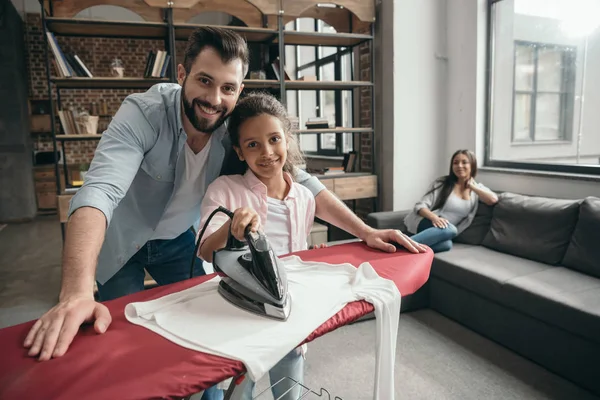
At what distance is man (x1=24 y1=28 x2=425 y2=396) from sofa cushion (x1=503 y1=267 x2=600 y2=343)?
3.80 ft

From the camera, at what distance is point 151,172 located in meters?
1.33

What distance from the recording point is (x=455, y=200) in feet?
10.1

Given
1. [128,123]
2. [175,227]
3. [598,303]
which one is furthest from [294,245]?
[598,303]

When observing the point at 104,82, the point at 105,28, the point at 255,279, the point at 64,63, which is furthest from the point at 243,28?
the point at 255,279

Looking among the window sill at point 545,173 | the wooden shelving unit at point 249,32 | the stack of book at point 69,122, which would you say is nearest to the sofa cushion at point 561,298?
the window sill at point 545,173

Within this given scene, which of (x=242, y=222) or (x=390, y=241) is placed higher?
(x=242, y=222)

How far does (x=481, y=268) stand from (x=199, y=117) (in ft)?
6.33

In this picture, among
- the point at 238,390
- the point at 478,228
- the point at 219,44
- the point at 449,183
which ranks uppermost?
the point at 219,44

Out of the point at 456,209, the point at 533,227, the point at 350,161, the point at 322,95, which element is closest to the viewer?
the point at 533,227

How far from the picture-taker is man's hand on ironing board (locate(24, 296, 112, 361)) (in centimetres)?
69

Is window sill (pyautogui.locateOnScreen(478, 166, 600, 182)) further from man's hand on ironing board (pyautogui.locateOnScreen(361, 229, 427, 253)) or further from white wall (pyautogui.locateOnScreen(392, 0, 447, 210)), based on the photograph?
man's hand on ironing board (pyautogui.locateOnScreen(361, 229, 427, 253))

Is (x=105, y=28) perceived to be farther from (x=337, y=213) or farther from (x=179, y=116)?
(x=337, y=213)

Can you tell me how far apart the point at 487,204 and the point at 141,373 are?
2.91 metres

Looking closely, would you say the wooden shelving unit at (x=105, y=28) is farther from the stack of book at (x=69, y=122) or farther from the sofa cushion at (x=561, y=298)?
the sofa cushion at (x=561, y=298)
